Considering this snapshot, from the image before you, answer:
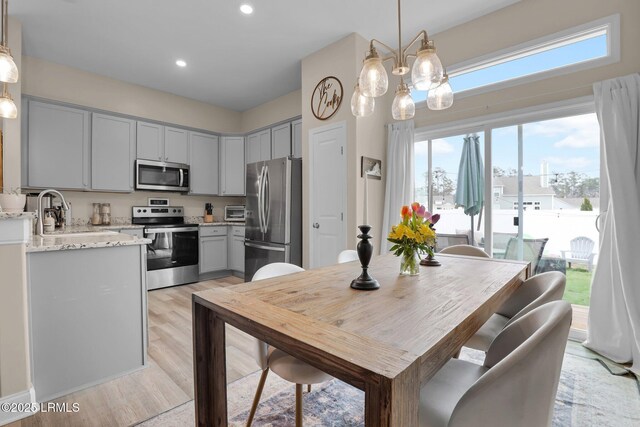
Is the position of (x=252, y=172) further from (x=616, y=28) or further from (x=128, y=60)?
(x=616, y=28)

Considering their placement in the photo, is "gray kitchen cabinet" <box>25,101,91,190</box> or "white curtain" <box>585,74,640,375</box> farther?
"gray kitchen cabinet" <box>25,101,91,190</box>

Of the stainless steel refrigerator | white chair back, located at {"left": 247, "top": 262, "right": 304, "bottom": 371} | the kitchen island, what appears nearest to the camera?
white chair back, located at {"left": 247, "top": 262, "right": 304, "bottom": 371}

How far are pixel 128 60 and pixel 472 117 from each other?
4094 mm

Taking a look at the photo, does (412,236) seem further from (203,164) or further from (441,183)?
(203,164)

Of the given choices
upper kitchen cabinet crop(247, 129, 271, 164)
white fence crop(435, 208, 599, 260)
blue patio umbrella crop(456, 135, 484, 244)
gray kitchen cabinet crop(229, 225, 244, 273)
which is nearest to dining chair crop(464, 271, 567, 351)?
white fence crop(435, 208, 599, 260)

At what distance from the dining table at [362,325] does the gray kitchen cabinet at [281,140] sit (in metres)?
3.26

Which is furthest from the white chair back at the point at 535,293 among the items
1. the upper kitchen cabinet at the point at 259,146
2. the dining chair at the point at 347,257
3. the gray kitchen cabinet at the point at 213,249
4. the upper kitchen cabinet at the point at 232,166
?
the upper kitchen cabinet at the point at 232,166

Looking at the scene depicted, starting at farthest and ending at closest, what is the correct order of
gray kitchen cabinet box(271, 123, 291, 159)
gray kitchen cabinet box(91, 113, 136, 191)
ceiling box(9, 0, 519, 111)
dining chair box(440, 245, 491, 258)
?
gray kitchen cabinet box(271, 123, 291, 159)
gray kitchen cabinet box(91, 113, 136, 191)
ceiling box(9, 0, 519, 111)
dining chair box(440, 245, 491, 258)

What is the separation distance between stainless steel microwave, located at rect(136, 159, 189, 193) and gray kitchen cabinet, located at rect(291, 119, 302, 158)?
1.77 meters

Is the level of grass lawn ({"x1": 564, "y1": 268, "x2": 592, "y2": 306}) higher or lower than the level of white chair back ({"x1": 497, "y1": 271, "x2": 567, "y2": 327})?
lower

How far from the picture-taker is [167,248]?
427 cm

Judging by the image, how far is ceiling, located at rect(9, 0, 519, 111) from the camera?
2.79m

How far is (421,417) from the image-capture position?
941 millimetres

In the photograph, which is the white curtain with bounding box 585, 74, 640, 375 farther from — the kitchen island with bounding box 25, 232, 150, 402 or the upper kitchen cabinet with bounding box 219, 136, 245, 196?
the upper kitchen cabinet with bounding box 219, 136, 245, 196
